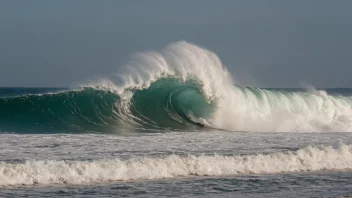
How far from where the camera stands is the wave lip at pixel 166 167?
39.8ft

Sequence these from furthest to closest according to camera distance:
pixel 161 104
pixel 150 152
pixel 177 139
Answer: pixel 161 104
pixel 177 139
pixel 150 152

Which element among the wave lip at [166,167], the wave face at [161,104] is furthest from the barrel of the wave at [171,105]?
the wave lip at [166,167]

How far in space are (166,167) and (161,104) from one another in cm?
1041

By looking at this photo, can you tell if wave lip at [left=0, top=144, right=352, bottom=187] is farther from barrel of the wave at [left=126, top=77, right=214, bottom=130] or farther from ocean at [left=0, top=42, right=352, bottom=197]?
barrel of the wave at [left=126, top=77, right=214, bottom=130]

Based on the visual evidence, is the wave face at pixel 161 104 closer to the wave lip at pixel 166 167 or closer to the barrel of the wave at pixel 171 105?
the barrel of the wave at pixel 171 105

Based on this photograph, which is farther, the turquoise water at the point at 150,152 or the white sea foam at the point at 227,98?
the white sea foam at the point at 227,98

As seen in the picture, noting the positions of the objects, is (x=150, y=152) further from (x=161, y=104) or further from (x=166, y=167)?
(x=161, y=104)

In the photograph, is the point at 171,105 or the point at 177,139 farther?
the point at 171,105

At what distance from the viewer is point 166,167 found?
13.3 m

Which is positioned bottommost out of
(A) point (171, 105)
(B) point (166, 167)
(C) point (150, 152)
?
(B) point (166, 167)

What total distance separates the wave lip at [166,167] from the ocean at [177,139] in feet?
0.07

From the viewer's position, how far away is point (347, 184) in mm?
12398

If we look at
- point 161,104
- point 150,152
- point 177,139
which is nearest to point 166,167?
point 150,152

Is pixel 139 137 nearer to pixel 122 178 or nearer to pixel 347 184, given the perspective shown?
pixel 122 178
